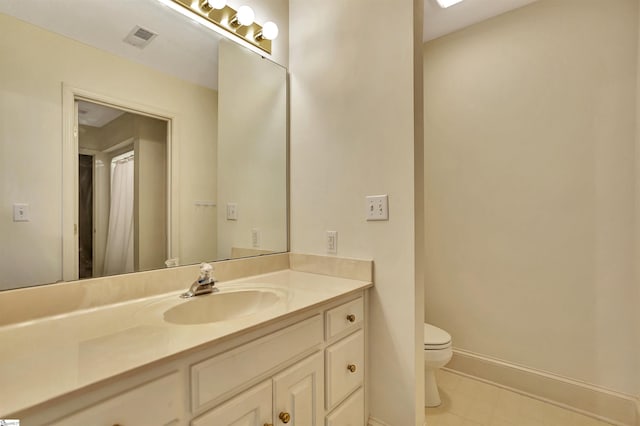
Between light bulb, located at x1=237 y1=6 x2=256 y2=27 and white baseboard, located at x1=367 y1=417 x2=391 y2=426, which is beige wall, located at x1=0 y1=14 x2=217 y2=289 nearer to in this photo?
light bulb, located at x1=237 y1=6 x2=256 y2=27

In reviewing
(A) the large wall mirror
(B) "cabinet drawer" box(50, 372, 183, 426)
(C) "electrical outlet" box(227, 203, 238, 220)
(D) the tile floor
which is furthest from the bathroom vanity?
(D) the tile floor

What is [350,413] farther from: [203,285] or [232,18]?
[232,18]

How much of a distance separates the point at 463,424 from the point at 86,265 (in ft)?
6.47

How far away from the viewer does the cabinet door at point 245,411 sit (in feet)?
2.55

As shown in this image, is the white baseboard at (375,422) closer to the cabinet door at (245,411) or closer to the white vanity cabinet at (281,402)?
the white vanity cabinet at (281,402)

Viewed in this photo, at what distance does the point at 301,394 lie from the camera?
103cm

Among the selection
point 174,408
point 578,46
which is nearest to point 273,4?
point 578,46

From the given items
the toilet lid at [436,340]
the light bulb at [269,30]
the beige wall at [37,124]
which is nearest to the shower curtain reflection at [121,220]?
the beige wall at [37,124]

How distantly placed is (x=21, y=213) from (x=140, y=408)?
29.4 inches

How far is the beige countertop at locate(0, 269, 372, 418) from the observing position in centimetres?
56

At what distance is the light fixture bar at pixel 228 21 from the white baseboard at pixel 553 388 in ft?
7.99

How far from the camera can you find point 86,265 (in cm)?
105

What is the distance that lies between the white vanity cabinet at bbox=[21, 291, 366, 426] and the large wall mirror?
605mm

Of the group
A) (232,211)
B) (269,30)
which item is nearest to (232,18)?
(269,30)
